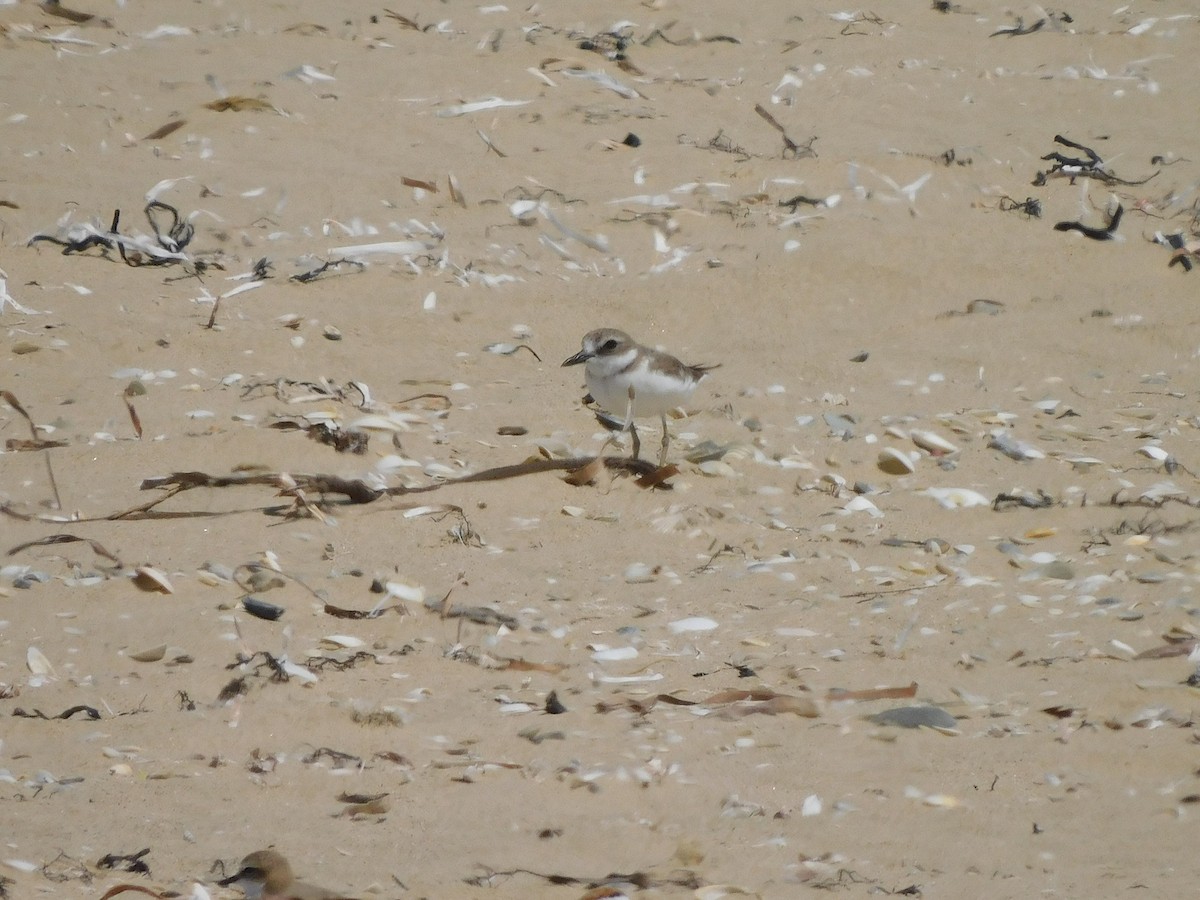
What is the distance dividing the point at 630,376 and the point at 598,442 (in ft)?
1.98

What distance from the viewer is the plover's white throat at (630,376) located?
4969 mm

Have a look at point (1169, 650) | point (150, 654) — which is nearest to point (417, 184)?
point (150, 654)

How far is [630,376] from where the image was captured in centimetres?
495

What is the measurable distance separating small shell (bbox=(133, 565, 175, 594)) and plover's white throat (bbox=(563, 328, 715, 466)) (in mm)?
1693

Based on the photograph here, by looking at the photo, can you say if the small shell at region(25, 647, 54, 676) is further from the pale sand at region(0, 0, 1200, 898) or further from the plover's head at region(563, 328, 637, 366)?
the plover's head at region(563, 328, 637, 366)

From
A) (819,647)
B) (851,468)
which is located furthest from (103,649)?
(851,468)

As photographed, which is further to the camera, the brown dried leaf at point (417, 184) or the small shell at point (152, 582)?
the brown dried leaf at point (417, 184)

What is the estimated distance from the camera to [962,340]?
6.57m

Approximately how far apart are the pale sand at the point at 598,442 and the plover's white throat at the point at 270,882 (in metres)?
0.06

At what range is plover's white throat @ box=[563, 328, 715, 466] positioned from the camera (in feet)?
16.3

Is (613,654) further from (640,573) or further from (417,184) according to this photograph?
(417,184)

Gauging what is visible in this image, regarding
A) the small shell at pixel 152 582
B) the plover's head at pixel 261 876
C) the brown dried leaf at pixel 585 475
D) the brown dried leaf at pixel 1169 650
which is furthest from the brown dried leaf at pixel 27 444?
the brown dried leaf at pixel 1169 650

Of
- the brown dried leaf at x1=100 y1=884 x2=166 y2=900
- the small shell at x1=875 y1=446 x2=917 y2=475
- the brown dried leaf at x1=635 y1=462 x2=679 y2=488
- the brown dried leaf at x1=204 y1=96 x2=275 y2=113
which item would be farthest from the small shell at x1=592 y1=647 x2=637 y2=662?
the brown dried leaf at x1=204 y1=96 x2=275 y2=113

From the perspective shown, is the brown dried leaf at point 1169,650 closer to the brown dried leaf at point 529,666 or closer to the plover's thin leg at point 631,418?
the brown dried leaf at point 529,666
